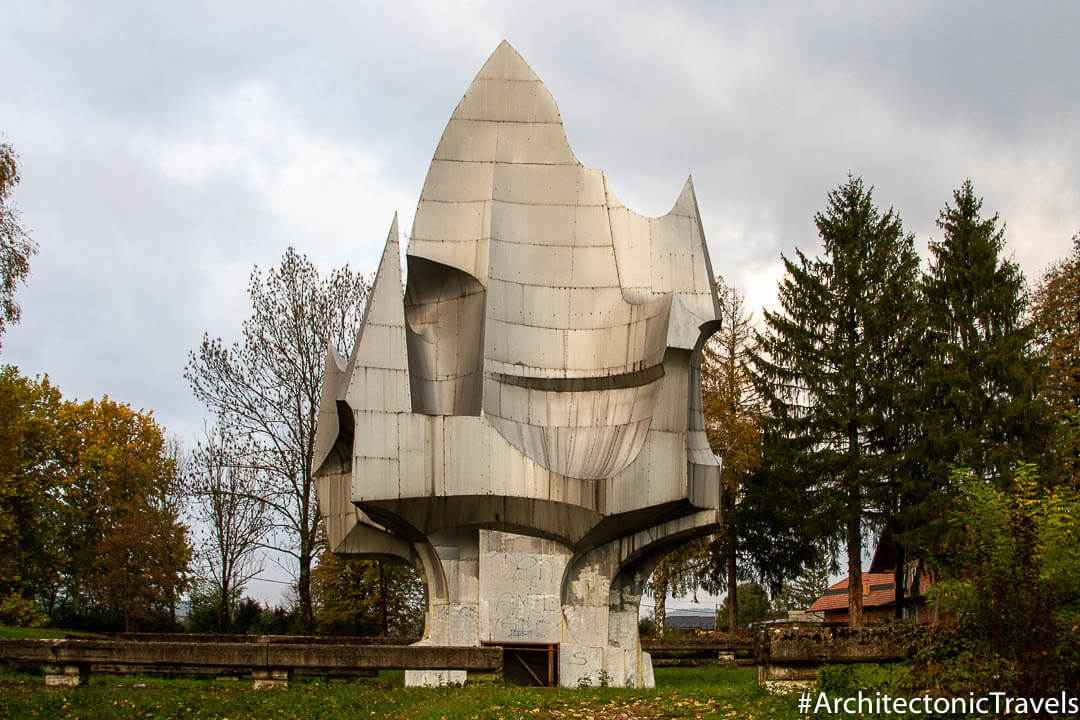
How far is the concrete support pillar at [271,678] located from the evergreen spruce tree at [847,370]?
709 inches

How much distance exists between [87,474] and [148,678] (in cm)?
1964

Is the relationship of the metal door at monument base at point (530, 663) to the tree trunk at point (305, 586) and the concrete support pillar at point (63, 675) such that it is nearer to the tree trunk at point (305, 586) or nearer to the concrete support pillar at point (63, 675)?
the concrete support pillar at point (63, 675)

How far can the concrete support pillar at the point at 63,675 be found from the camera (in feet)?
43.7

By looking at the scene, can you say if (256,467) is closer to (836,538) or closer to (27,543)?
(27,543)

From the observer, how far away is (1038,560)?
863 centimetres

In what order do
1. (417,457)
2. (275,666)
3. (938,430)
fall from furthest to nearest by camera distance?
(938,430), (417,457), (275,666)

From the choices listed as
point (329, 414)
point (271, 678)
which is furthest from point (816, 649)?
point (329, 414)

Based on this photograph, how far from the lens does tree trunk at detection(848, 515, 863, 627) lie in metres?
27.4

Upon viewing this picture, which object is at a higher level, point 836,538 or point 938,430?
point 938,430

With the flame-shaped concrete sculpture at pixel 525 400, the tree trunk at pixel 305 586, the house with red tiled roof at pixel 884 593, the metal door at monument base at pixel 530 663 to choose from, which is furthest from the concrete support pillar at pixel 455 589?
the house with red tiled roof at pixel 884 593

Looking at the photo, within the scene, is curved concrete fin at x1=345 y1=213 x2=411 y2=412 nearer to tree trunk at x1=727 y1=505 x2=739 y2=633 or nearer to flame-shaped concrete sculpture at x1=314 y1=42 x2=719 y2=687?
flame-shaped concrete sculpture at x1=314 y1=42 x2=719 y2=687

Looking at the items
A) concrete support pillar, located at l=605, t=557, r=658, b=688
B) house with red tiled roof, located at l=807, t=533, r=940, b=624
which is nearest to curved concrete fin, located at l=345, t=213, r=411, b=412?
concrete support pillar, located at l=605, t=557, r=658, b=688

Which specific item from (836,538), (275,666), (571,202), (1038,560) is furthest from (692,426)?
(836,538)

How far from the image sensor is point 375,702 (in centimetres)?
1247
